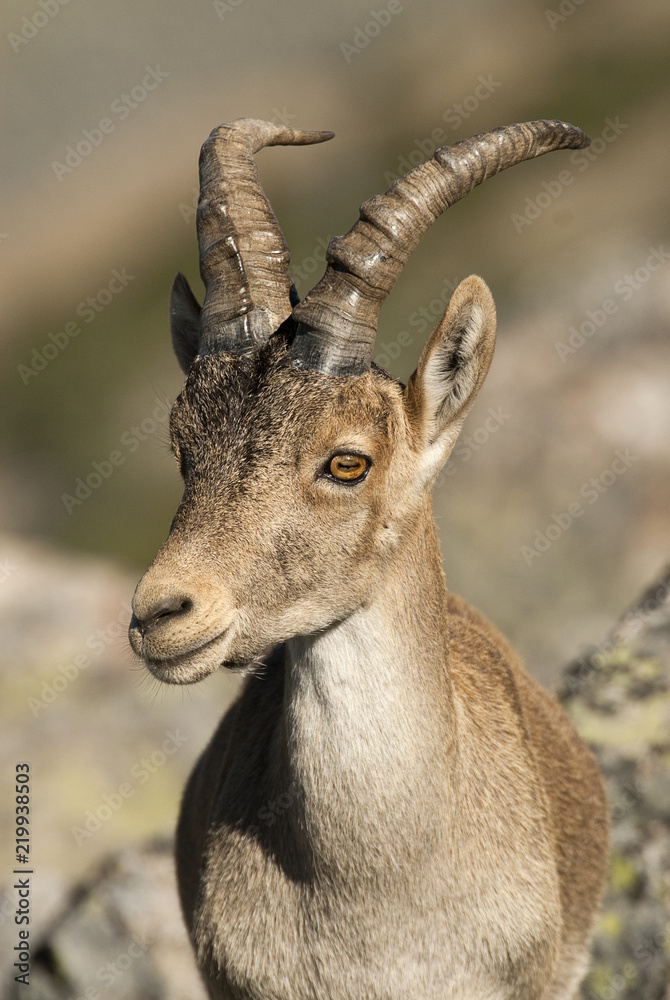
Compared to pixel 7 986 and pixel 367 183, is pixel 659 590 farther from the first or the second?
pixel 367 183

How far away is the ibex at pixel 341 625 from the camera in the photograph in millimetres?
5027

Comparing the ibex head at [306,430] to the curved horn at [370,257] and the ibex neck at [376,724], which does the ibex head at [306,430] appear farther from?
the ibex neck at [376,724]

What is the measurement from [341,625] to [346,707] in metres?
0.41

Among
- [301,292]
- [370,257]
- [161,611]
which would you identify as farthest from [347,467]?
[301,292]

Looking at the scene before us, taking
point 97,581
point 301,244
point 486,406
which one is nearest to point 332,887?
point 97,581

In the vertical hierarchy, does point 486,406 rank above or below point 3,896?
above

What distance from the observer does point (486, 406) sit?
53.2 ft

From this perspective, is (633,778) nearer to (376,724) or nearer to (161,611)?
(376,724)

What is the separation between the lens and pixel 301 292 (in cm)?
2667

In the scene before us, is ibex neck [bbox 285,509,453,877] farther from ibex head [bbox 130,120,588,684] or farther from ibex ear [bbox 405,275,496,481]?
ibex ear [bbox 405,275,496,481]

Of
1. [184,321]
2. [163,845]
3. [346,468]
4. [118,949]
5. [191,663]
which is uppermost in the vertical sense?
[346,468]

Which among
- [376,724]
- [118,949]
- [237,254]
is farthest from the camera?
[118,949]

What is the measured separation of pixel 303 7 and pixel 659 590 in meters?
32.7

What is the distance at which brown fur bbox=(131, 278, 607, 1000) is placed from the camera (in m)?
4.99
